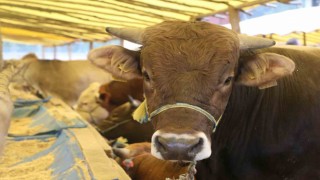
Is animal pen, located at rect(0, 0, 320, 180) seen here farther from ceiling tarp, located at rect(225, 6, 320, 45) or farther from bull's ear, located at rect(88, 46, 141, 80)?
bull's ear, located at rect(88, 46, 141, 80)

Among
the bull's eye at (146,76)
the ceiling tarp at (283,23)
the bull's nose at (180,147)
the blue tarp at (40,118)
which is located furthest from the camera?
the ceiling tarp at (283,23)

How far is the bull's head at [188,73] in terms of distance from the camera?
84.1 inches

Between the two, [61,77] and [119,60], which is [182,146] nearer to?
[119,60]

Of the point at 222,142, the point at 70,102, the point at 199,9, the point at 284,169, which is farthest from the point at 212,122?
the point at 70,102

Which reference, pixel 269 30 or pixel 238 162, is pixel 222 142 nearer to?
pixel 238 162

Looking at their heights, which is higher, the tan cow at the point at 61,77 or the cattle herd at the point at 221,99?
the cattle herd at the point at 221,99

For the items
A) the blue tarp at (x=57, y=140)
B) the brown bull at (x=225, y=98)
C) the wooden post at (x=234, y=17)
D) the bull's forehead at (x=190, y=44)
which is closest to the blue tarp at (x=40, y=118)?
the blue tarp at (x=57, y=140)

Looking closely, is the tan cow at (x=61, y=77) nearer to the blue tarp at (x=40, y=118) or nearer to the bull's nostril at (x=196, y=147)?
the blue tarp at (x=40, y=118)

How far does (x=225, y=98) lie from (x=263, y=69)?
0.33 meters

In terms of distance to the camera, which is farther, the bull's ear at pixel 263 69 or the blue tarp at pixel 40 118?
the blue tarp at pixel 40 118

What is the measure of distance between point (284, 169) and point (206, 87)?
958 millimetres

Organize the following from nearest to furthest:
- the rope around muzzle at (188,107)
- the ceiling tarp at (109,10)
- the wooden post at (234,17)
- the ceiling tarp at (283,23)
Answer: the rope around muzzle at (188,107) < the wooden post at (234,17) < the ceiling tarp at (109,10) < the ceiling tarp at (283,23)

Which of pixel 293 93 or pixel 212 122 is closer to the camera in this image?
pixel 212 122

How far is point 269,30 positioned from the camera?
6789 millimetres
